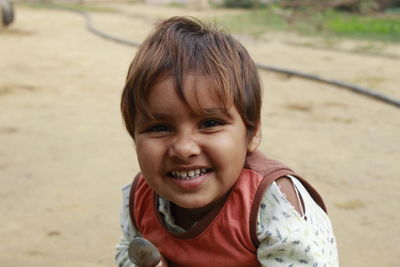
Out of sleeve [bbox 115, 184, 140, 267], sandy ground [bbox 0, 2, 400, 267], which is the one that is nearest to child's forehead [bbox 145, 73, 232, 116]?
sleeve [bbox 115, 184, 140, 267]

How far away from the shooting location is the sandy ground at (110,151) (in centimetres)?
245

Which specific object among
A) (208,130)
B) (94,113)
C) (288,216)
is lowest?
(94,113)

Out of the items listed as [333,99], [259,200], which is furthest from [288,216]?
[333,99]

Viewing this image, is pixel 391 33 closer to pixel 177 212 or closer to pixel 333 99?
pixel 333 99

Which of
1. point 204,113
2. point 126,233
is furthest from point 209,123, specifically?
point 126,233

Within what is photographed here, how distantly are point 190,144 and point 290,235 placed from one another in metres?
0.34

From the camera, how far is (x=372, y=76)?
19.0 ft

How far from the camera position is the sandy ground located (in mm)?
2445

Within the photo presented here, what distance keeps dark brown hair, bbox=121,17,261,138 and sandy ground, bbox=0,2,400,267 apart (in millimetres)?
904

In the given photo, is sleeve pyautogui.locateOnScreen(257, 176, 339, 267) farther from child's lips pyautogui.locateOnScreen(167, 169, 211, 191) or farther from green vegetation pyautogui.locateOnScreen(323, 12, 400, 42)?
→ green vegetation pyautogui.locateOnScreen(323, 12, 400, 42)

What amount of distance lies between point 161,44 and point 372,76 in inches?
180

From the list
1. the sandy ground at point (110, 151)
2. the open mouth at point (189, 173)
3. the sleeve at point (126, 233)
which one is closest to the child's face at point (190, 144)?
the open mouth at point (189, 173)

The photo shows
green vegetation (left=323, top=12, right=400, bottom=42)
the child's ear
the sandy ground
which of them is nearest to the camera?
the child's ear

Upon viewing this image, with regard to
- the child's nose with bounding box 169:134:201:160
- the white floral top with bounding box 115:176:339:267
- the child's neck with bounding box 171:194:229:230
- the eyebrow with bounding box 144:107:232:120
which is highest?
the eyebrow with bounding box 144:107:232:120
